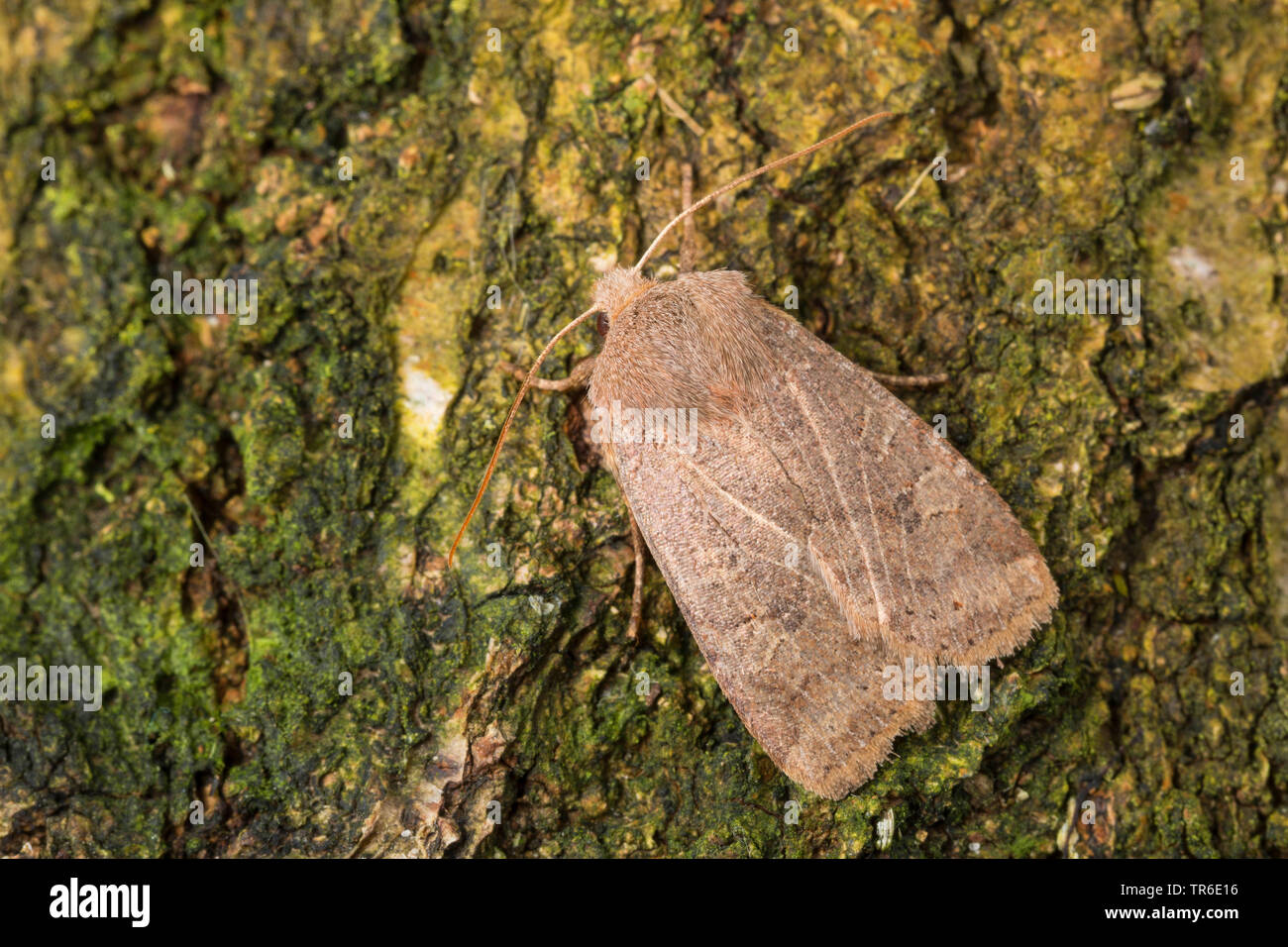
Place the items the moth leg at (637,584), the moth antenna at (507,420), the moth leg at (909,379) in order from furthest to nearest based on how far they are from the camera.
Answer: the moth leg at (909,379), the moth leg at (637,584), the moth antenna at (507,420)

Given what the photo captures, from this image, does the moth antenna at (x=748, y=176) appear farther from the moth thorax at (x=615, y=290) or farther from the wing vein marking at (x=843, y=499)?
the wing vein marking at (x=843, y=499)

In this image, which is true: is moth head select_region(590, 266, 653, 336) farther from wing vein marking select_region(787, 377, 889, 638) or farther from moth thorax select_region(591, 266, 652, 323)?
wing vein marking select_region(787, 377, 889, 638)

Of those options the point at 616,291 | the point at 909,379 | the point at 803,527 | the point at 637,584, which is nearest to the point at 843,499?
the point at 803,527

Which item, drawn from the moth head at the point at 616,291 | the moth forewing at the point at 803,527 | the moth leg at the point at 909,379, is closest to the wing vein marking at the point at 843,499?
the moth forewing at the point at 803,527

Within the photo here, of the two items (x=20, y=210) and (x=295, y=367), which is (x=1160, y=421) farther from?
(x=20, y=210)

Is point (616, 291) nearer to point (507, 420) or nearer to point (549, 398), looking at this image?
point (549, 398)

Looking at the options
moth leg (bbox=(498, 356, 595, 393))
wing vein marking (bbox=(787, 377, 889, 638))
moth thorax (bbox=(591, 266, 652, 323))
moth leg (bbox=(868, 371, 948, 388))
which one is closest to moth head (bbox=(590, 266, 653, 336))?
moth thorax (bbox=(591, 266, 652, 323))
